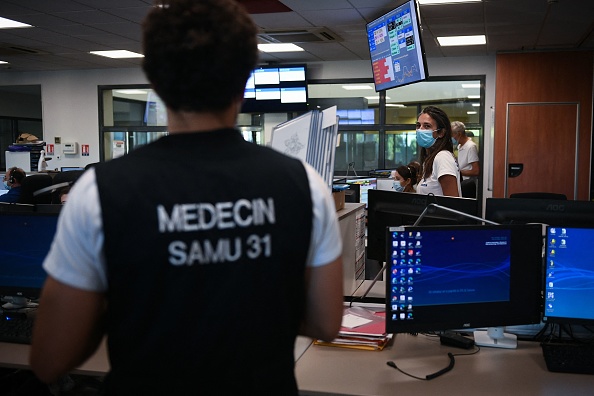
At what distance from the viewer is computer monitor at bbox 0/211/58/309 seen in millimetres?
2012

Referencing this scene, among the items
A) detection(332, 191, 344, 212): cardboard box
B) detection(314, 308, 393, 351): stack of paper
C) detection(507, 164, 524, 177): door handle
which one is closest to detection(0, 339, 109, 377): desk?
detection(314, 308, 393, 351): stack of paper

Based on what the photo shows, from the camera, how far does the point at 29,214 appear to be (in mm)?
2004

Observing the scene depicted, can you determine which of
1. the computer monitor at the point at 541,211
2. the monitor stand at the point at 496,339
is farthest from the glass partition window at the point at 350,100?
the monitor stand at the point at 496,339

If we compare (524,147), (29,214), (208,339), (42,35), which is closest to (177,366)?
(208,339)

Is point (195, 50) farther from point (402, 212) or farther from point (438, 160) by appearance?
point (438, 160)

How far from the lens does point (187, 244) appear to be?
85 centimetres

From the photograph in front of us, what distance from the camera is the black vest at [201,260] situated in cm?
84

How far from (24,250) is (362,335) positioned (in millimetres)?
1205

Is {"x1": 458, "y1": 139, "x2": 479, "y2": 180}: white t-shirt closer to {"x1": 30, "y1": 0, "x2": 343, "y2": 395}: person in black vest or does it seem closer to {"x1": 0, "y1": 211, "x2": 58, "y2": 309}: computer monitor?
{"x1": 0, "y1": 211, "x2": 58, "y2": 309}: computer monitor

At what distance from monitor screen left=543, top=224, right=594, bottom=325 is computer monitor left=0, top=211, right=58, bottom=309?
162cm

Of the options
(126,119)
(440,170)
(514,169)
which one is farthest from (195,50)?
(126,119)

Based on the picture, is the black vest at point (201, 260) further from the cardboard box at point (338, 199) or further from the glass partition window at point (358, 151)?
the glass partition window at point (358, 151)

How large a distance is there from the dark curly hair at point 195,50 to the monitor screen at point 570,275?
1.23 meters

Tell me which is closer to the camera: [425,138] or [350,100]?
[425,138]
